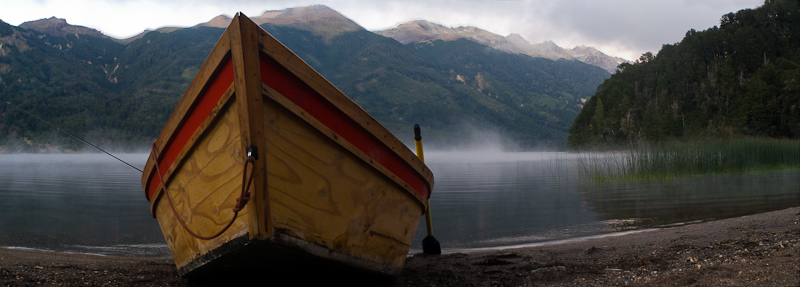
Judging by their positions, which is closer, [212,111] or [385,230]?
[212,111]

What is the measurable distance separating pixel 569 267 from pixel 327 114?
3.28 metres

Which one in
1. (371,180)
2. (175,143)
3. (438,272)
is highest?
(175,143)

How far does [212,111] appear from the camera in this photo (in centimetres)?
390

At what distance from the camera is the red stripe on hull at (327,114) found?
3.71 m

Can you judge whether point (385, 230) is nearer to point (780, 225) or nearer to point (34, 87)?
point (780, 225)

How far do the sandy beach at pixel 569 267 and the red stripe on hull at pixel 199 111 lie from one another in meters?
1.29

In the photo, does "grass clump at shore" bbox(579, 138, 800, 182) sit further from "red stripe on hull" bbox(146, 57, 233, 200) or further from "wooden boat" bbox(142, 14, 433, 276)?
"red stripe on hull" bbox(146, 57, 233, 200)

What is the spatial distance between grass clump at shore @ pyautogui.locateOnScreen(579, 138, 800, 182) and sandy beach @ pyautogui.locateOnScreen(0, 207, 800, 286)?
12179mm

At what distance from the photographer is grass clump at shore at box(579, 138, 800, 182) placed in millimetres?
19094

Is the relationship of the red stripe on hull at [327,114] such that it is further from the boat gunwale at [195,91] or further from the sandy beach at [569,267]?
the sandy beach at [569,267]

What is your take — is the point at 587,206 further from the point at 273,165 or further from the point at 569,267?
the point at 273,165

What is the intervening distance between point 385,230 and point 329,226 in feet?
2.47

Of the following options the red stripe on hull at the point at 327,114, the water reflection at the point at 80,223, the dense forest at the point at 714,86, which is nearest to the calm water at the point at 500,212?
the water reflection at the point at 80,223

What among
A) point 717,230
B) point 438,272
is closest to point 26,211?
point 438,272
